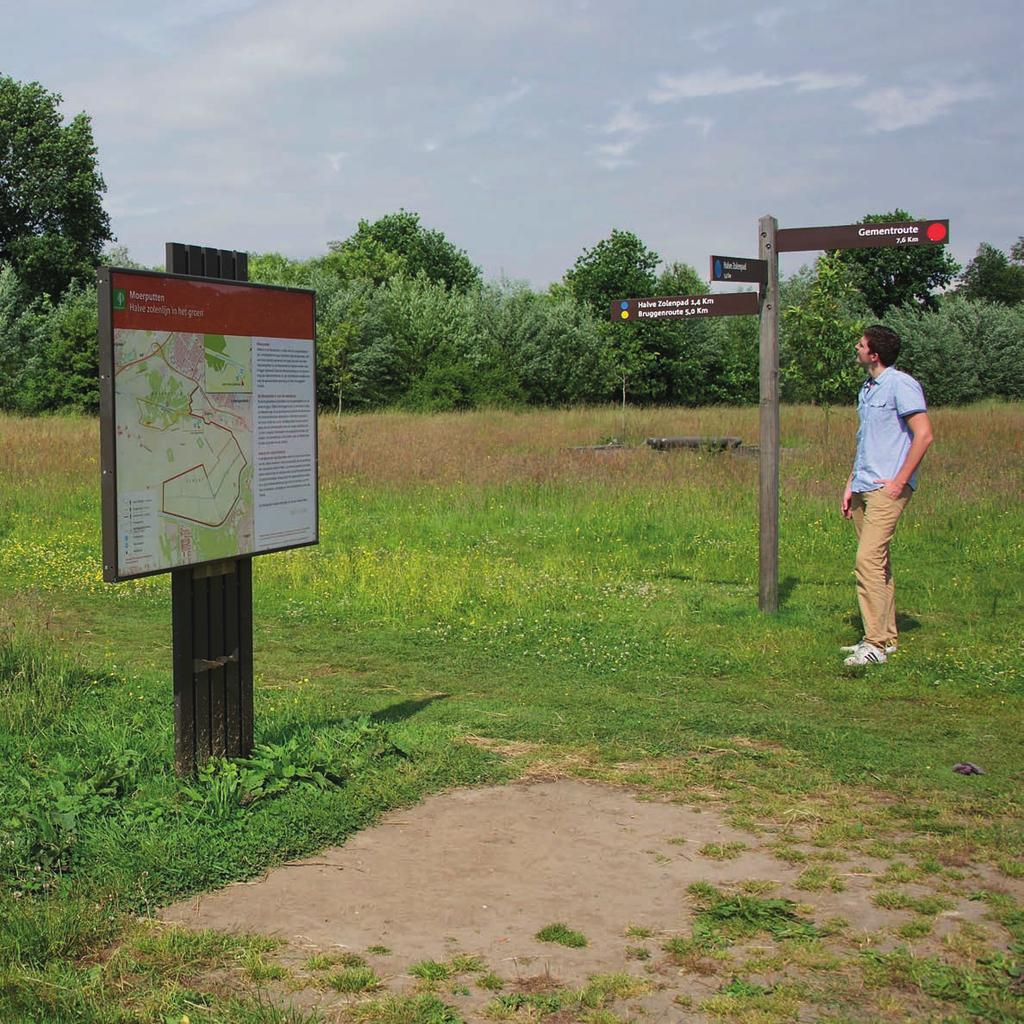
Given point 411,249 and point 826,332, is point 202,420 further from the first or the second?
point 411,249

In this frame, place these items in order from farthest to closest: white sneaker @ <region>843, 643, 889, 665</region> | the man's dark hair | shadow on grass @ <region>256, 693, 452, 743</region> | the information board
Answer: the man's dark hair, white sneaker @ <region>843, 643, 889, 665</region>, shadow on grass @ <region>256, 693, 452, 743</region>, the information board

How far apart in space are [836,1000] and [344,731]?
3.06m

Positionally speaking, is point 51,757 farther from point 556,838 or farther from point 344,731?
point 556,838

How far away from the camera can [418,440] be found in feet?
72.3

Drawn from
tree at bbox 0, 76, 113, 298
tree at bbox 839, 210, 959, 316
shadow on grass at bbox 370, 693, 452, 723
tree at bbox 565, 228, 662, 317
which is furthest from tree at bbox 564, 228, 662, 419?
shadow on grass at bbox 370, 693, 452, 723

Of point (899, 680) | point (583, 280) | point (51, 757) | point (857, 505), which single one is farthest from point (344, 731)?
point (583, 280)

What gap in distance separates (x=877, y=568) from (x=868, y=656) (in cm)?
59

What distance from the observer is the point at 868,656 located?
807 centimetres

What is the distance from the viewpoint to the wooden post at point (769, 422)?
931cm

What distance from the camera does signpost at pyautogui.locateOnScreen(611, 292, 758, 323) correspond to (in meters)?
9.49

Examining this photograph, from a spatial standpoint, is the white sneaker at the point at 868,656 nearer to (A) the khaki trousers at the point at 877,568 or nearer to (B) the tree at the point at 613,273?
(A) the khaki trousers at the point at 877,568

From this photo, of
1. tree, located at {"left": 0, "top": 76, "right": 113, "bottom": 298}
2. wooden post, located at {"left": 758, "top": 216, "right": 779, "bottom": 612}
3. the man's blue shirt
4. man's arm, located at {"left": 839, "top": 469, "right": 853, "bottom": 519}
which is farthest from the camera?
tree, located at {"left": 0, "top": 76, "right": 113, "bottom": 298}

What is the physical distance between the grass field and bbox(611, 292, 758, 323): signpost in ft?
7.68

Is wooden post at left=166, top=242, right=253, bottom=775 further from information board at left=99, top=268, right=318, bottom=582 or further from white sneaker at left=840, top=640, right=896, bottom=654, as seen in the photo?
white sneaker at left=840, top=640, right=896, bottom=654
